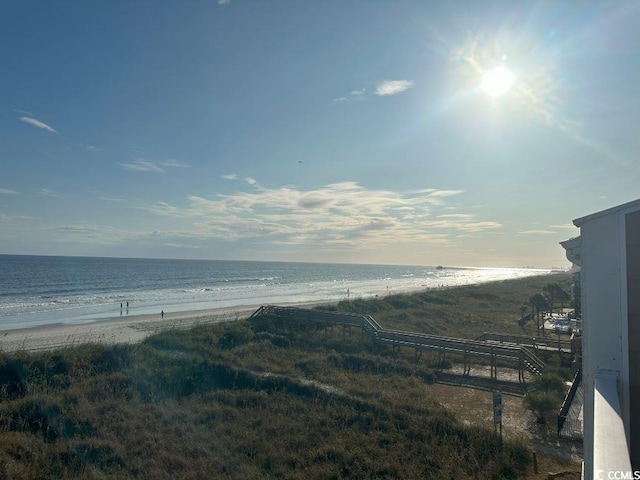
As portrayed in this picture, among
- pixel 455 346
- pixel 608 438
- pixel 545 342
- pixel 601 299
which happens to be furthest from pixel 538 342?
pixel 608 438

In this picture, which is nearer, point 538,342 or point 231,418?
point 231,418

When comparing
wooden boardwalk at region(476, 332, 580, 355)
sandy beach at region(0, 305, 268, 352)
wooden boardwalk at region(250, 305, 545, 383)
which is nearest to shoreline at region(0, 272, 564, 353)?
sandy beach at region(0, 305, 268, 352)

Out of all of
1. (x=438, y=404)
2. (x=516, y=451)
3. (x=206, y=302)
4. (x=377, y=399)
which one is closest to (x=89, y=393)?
(x=377, y=399)

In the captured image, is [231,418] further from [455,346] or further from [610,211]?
[610,211]

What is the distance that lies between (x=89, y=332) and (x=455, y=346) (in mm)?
28172

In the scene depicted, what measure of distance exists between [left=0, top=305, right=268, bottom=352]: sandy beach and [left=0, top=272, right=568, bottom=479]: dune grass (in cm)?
800

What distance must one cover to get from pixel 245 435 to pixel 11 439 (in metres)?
6.57

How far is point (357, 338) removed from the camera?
84.2 feet

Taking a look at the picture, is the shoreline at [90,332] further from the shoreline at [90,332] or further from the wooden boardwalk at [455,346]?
the wooden boardwalk at [455,346]

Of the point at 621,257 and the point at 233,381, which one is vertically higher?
the point at 621,257

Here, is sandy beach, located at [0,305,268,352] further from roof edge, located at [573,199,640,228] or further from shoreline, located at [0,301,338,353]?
roof edge, located at [573,199,640,228]

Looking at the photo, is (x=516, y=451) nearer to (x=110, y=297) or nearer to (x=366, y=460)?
(x=366, y=460)

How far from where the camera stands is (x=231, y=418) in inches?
534

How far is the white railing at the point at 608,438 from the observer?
100 inches
